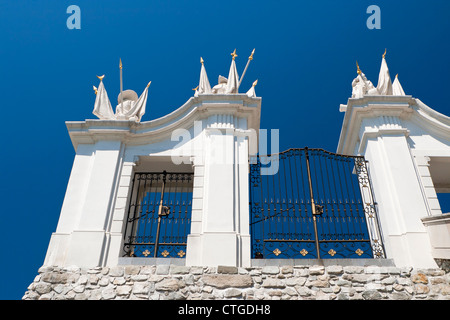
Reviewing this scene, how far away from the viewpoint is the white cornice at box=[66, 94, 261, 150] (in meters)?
8.05

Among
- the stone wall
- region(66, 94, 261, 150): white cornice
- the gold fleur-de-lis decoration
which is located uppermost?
region(66, 94, 261, 150): white cornice

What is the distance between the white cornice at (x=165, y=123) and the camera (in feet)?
26.4

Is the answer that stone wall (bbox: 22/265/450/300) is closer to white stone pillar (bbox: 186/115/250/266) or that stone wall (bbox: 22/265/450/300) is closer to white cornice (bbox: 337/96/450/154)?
white stone pillar (bbox: 186/115/250/266)

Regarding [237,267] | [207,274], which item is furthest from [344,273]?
[207,274]

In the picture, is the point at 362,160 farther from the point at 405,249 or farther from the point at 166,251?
the point at 166,251

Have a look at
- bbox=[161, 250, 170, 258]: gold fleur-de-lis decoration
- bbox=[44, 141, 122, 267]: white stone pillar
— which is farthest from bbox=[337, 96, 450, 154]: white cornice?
bbox=[44, 141, 122, 267]: white stone pillar

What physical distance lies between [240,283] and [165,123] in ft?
14.3

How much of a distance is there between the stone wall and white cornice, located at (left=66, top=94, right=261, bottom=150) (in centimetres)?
322

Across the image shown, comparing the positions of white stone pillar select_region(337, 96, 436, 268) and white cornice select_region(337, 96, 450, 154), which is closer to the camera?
white stone pillar select_region(337, 96, 436, 268)

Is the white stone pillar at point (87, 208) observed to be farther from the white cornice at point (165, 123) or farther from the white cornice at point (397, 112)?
the white cornice at point (397, 112)

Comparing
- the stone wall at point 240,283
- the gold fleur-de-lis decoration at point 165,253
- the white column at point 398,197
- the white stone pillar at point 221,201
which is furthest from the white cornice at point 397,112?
the gold fleur-de-lis decoration at point 165,253

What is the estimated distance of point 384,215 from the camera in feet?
23.4

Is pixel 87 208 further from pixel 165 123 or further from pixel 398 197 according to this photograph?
pixel 398 197

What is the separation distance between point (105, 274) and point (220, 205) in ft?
8.56
